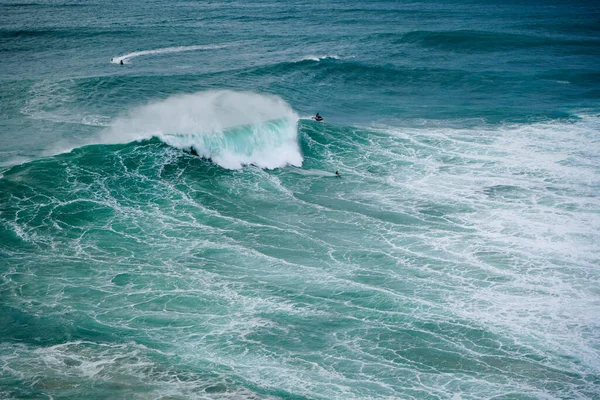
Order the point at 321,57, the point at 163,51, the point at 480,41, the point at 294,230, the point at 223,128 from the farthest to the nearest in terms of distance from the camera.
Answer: the point at 480,41
the point at 163,51
the point at 321,57
the point at 223,128
the point at 294,230

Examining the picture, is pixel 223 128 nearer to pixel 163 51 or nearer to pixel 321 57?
pixel 321 57

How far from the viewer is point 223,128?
30906 mm

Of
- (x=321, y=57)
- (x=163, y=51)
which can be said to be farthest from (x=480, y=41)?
(x=163, y=51)

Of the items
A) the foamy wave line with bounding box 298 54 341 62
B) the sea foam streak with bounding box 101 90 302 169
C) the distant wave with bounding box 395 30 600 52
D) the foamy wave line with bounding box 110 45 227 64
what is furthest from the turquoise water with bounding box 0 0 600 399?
the distant wave with bounding box 395 30 600 52

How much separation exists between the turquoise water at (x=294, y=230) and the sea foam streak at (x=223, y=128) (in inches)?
5.3

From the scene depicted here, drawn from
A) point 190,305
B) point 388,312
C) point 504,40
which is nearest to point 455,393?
point 388,312

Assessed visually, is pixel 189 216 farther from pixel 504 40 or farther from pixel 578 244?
pixel 504 40

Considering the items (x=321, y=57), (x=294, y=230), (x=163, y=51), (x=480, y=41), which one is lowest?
(x=294, y=230)

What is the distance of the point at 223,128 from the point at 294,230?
33.5 ft

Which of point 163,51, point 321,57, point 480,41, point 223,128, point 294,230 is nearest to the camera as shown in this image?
point 294,230

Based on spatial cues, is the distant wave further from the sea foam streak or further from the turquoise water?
the sea foam streak

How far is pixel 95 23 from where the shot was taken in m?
58.8

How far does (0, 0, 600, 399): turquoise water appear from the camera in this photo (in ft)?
50.9

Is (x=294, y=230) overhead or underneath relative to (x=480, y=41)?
underneath
